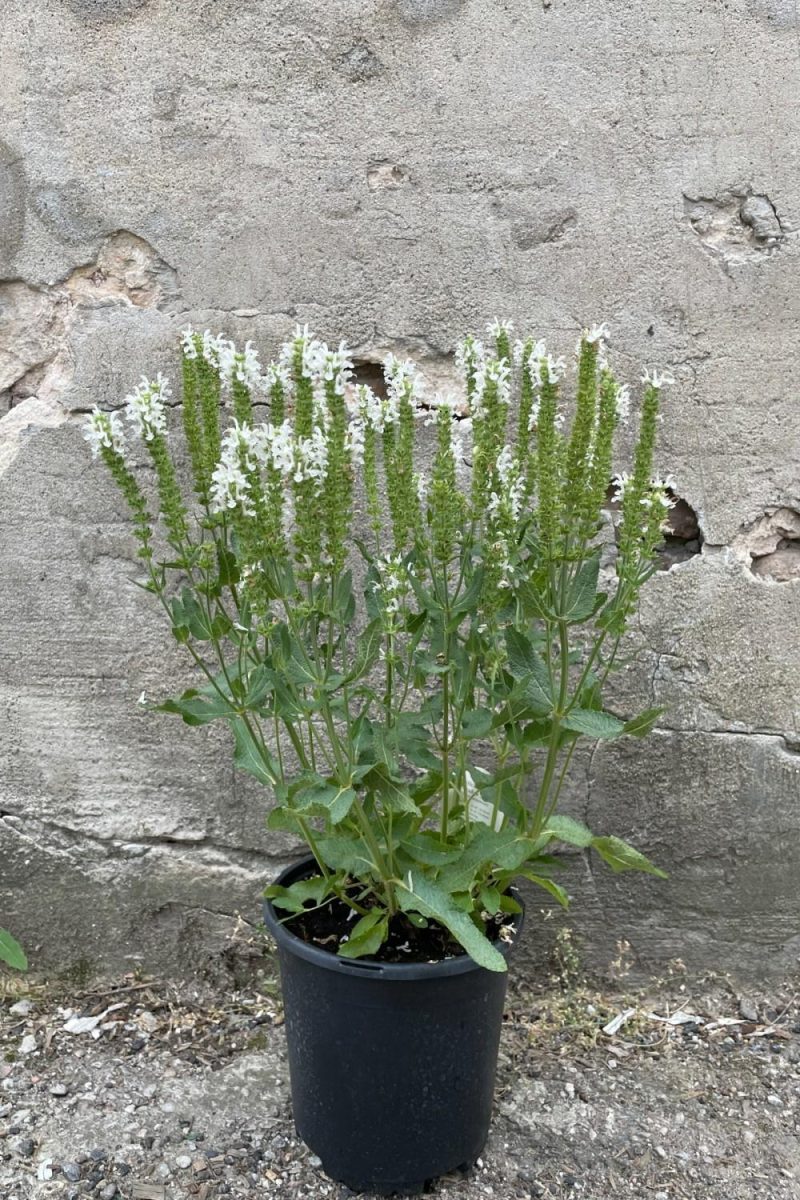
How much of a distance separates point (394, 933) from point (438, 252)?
155 cm

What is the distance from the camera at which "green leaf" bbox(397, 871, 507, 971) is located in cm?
197

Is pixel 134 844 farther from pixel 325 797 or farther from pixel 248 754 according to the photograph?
pixel 325 797

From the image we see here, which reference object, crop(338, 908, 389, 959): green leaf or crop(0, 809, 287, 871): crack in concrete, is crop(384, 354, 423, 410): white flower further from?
crop(0, 809, 287, 871): crack in concrete

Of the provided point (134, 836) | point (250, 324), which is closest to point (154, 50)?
point (250, 324)

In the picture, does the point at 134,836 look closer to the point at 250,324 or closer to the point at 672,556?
the point at 250,324

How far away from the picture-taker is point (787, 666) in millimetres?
2627

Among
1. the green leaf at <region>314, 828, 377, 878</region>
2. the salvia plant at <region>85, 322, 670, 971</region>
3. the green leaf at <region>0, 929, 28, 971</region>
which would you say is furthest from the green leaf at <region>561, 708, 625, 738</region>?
the green leaf at <region>0, 929, 28, 971</region>

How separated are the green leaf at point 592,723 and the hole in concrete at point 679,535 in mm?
636

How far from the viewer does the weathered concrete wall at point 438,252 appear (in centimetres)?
248

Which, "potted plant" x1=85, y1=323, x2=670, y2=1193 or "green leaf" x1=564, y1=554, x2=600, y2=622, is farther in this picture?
"green leaf" x1=564, y1=554, x2=600, y2=622

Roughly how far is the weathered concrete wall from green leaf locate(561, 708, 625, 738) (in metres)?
0.58

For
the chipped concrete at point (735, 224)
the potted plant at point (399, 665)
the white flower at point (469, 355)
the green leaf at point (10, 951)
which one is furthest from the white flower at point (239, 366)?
the green leaf at point (10, 951)

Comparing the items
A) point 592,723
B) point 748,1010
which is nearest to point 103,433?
point 592,723

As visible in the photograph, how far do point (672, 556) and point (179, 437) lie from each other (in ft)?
4.07
